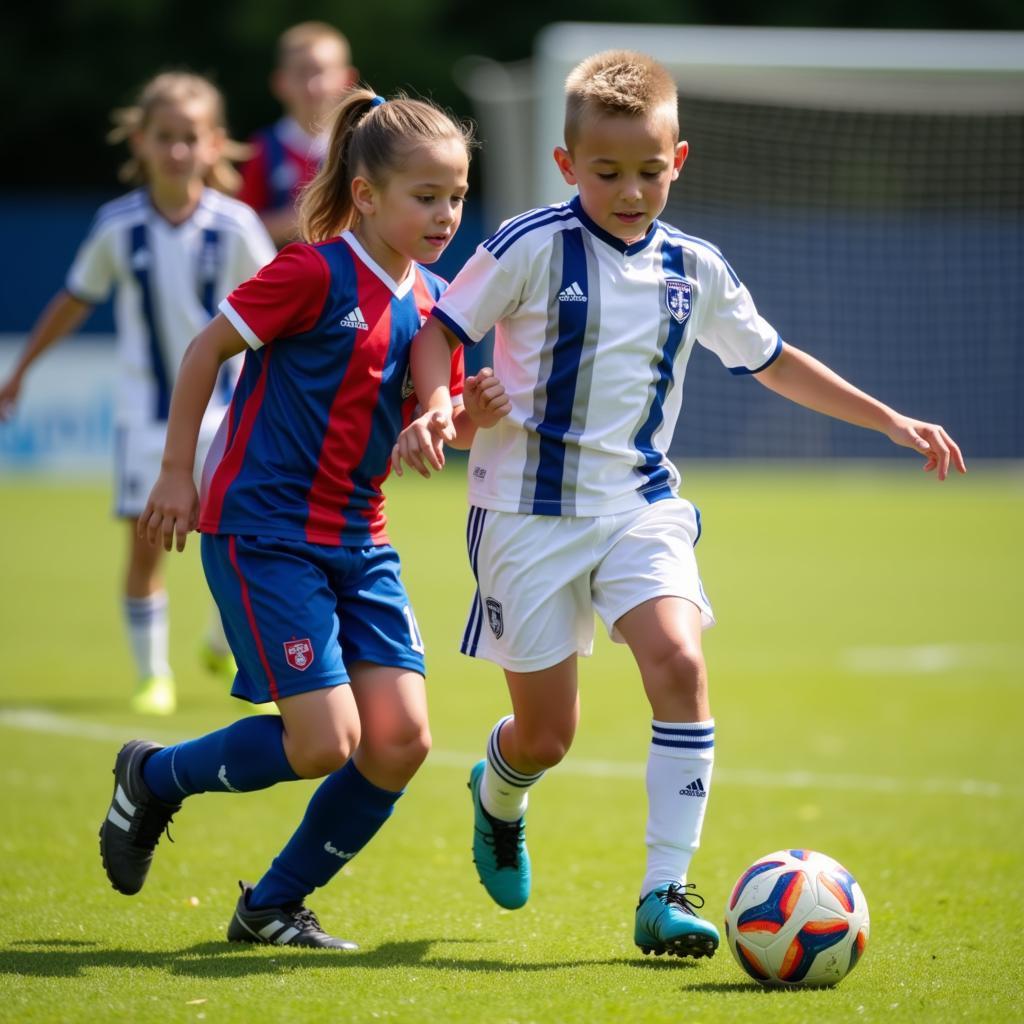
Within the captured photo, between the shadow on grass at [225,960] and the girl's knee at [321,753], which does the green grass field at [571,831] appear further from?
the girl's knee at [321,753]

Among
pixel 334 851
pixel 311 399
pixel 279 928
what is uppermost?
pixel 311 399

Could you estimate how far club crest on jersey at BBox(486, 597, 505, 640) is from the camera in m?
4.06

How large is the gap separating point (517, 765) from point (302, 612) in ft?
2.51

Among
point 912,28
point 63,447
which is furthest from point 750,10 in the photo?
point 63,447

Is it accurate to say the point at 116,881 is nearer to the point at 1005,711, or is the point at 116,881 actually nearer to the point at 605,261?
the point at 605,261

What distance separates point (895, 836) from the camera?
5.29 metres

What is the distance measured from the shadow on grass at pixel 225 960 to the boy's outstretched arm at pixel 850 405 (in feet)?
4.72

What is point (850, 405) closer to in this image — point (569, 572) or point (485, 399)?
point (569, 572)

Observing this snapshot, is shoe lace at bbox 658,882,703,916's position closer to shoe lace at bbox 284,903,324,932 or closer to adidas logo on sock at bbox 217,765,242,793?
shoe lace at bbox 284,903,324,932

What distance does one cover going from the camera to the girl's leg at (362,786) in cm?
390

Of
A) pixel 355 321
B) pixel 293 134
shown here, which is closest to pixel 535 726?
pixel 355 321

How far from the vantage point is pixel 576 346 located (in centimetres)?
400

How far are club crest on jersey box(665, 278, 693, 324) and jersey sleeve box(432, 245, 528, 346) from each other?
1.19ft

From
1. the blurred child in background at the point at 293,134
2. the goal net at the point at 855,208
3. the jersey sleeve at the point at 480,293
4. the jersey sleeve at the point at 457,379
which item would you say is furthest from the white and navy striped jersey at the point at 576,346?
the goal net at the point at 855,208
